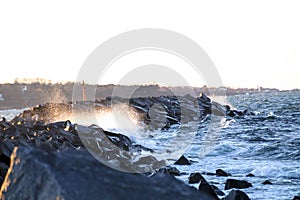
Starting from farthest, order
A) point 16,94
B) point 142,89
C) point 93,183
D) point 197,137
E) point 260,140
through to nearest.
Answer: point 142,89
point 16,94
point 197,137
point 260,140
point 93,183

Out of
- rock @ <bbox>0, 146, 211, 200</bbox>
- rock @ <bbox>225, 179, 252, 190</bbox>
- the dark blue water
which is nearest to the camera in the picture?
rock @ <bbox>0, 146, 211, 200</bbox>

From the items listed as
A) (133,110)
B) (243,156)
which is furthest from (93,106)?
(243,156)

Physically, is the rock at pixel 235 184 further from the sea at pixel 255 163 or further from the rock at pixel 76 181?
the rock at pixel 76 181

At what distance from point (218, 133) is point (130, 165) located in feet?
46.3

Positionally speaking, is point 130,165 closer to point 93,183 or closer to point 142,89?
point 93,183

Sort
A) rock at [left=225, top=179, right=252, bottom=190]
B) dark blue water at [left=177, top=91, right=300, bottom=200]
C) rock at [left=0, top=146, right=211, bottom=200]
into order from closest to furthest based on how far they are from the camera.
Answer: rock at [left=0, top=146, right=211, bottom=200] → rock at [left=225, top=179, right=252, bottom=190] → dark blue water at [left=177, top=91, right=300, bottom=200]

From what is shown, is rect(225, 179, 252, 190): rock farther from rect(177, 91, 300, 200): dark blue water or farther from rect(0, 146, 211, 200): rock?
rect(0, 146, 211, 200): rock

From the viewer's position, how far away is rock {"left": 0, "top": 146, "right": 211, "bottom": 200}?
9.60ft

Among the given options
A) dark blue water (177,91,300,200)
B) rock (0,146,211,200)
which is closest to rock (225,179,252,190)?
dark blue water (177,91,300,200)

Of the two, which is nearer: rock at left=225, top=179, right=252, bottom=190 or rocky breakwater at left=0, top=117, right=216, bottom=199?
rocky breakwater at left=0, top=117, right=216, bottom=199

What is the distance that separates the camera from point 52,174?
3.06 metres

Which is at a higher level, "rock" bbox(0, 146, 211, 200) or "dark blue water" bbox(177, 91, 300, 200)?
"rock" bbox(0, 146, 211, 200)

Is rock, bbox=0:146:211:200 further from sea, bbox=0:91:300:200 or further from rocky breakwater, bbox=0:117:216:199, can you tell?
sea, bbox=0:91:300:200

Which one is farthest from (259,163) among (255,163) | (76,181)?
(76,181)
